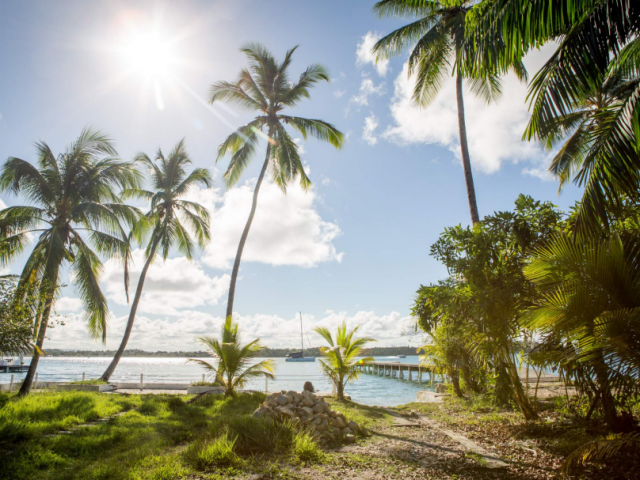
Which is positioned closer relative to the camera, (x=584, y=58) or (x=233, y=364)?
(x=584, y=58)

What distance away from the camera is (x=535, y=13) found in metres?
4.65

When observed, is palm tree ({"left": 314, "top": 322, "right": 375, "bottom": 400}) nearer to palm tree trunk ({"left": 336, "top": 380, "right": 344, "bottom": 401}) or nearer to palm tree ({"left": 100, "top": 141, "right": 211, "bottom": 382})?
palm tree trunk ({"left": 336, "top": 380, "right": 344, "bottom": 401})

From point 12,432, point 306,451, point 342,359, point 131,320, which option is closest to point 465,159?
point 342,359

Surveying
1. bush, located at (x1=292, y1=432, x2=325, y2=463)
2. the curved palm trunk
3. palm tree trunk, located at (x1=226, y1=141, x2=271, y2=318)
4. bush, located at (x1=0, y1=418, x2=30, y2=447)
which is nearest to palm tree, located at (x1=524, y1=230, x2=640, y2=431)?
bush, located at (x1=292, y1=432, x2=325, y2=463)

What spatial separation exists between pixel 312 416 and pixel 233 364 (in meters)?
5.04

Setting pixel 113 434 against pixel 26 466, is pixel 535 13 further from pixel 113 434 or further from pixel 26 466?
pixel 113 434

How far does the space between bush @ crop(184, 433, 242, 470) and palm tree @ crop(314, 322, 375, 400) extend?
7.10 m

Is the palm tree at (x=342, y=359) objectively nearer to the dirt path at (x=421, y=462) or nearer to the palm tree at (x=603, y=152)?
the dirt path at (x=421, y=462)

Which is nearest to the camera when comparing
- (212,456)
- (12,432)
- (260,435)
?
(212,456)

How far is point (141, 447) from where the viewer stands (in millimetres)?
5312

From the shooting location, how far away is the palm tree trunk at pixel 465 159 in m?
Answer: 10.3

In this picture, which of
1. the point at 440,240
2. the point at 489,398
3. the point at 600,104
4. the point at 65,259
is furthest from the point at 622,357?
the point at 65,259

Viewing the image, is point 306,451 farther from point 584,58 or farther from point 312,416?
point 584,58

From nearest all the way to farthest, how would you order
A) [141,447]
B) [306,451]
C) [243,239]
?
1. [306,451]
2. [141,447]
3. [243,239]
